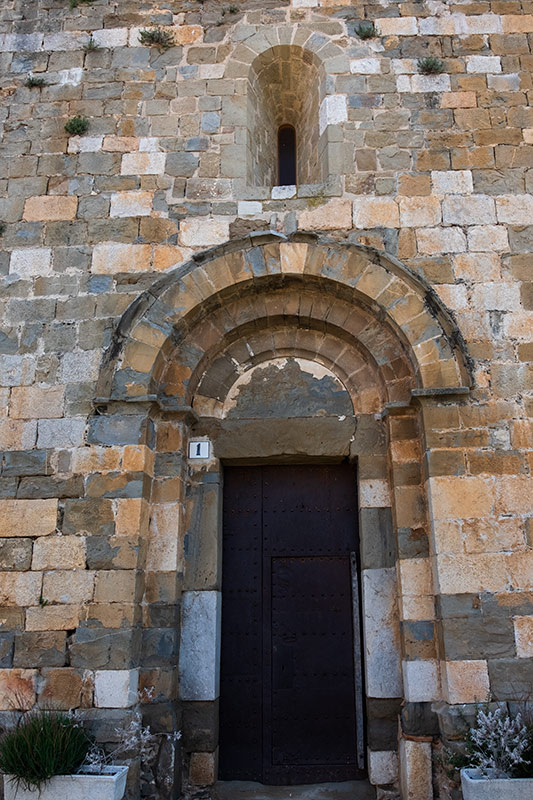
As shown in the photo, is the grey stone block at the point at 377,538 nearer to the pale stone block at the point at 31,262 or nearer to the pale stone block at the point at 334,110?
the pale stone block at the point at 31,262

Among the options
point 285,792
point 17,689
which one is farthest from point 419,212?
point 17,689

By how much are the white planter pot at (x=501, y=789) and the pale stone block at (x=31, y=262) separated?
4.75 meters

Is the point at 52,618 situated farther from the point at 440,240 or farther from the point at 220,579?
the point at 440,240

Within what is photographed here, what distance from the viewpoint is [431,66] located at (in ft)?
19.3

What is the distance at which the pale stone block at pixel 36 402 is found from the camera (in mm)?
5172

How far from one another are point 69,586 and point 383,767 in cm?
256

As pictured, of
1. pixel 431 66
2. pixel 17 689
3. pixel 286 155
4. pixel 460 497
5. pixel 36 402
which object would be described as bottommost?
pixel 17 689

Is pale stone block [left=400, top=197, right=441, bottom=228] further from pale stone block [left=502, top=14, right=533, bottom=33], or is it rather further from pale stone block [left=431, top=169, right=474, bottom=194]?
pale stone block [left=502, top=14, right=533, bottom=33]

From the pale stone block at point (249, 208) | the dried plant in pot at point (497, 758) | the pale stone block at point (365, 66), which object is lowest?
the dried plant in pot at point (497, 758)

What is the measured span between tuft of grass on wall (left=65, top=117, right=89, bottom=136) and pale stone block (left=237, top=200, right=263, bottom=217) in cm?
159

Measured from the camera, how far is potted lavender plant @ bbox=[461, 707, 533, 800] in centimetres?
377

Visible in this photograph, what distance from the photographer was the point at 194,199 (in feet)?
18.7

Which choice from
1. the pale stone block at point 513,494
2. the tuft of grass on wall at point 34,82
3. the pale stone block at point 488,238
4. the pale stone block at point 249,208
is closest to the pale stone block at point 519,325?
the pale stone block at point 488,238

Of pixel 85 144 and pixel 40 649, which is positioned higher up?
pixel 85 144
